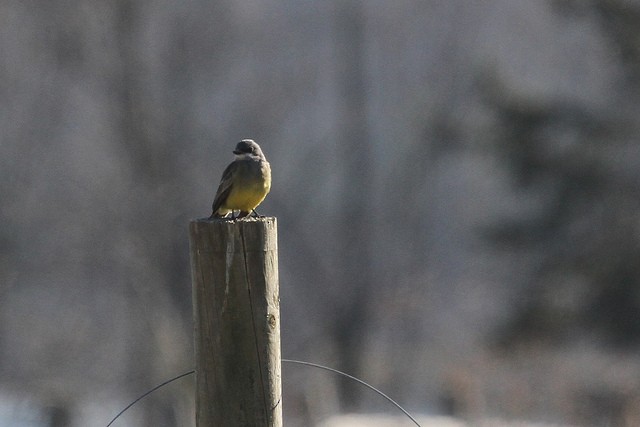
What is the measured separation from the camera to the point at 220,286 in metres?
2.67

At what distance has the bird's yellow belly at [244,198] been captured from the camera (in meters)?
4.51

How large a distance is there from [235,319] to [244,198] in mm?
1851

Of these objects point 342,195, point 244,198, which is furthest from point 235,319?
point 342,195

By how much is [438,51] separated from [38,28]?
500 centimetres

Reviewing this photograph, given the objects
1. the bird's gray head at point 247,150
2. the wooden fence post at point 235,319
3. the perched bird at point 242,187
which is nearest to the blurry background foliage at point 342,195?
the bird's gray head at point 247,150

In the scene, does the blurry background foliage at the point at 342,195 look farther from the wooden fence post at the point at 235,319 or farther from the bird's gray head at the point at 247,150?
the wooden fence post at the point at 235,319

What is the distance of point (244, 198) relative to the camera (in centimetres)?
450

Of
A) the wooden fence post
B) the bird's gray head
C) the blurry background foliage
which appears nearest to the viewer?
the wooden fence post

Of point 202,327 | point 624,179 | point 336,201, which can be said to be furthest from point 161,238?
point 202,327

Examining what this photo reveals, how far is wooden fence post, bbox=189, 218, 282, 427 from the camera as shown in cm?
267

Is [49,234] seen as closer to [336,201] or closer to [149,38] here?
[149,38]

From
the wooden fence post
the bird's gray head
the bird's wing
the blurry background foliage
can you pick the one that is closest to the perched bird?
the bird's wing

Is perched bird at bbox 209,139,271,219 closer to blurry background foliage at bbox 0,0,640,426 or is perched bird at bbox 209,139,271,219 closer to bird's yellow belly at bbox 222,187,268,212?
bird's yellow belly at bbox 222,187,268,212

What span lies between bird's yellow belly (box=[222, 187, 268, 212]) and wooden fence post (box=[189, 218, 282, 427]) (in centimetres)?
175
